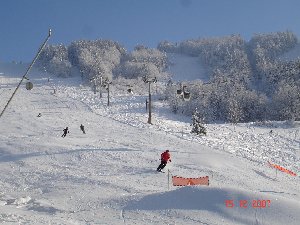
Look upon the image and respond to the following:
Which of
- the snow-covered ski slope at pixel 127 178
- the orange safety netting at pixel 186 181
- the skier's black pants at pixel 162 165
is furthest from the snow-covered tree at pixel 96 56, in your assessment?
the orange safety netting at pixel 186 181

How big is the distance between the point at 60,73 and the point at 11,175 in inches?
5110

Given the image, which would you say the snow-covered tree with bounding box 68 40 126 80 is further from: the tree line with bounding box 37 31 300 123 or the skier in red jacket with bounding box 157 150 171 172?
the skier in red jacket with bounding box 157 150 171 172

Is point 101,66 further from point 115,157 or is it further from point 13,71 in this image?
point 115,157

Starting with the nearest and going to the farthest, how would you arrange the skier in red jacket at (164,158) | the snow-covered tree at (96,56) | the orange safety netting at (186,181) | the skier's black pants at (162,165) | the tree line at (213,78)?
the orange safety netting at (186,181)
the skier in red jacket at (164,158)
the skier's black pants at (162,165)
the tree line at (213,78)
the snow-covered tree at (96,56)

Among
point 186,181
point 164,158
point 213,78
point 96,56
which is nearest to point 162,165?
point 164,158

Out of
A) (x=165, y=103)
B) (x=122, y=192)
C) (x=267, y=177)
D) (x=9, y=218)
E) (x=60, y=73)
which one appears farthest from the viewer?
(x=60, y=73)

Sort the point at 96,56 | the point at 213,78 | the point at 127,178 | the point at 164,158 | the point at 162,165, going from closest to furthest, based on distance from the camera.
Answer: the point at 127,178 < the point at 164,158 < the point at 162,165 < the point at 213,78 < the point at 96,56

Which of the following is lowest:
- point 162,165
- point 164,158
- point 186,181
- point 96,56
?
point 186,181

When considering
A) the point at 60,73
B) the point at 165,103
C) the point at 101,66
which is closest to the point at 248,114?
the point at 165,103

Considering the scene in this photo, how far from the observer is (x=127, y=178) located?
24.1m

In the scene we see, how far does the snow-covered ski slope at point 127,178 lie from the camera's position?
16203mm

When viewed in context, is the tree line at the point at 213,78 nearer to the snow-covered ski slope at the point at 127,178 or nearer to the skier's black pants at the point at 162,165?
the snow-covered ski slope at the point at 127,178

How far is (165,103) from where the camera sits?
11369 centimetres

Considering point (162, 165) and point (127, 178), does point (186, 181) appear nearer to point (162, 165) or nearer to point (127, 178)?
point (162, 165)
